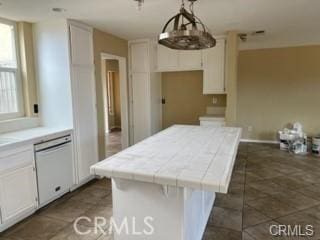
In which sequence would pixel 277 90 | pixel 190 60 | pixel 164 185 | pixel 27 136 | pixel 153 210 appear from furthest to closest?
1. pixel 277 90
2. pixel 190 60
3. pixel 27 136
4. pixel 153 210
5. pixel 164 185

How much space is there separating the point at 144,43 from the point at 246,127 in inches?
134

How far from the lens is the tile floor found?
2.33m

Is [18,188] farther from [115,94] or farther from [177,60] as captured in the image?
[115,94]

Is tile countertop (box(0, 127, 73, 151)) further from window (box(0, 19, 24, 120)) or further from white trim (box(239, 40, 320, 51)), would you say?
white trim (box(239, 40, 320, 51))

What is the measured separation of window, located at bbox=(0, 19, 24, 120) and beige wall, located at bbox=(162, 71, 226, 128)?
10.2 feet

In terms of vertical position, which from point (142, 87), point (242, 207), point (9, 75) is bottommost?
point (242, 207)

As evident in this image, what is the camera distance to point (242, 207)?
280cm

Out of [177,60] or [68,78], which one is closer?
[68,78]

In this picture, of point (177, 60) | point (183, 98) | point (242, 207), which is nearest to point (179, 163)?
point (242, 207)

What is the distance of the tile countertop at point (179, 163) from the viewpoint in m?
1.42

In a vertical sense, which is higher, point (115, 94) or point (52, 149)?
point (115, 94)

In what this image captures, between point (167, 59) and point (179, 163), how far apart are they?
347cm

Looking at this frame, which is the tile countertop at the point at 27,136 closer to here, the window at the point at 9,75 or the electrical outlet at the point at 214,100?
the window at the point at 9,75

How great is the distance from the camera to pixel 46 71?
3.38m
